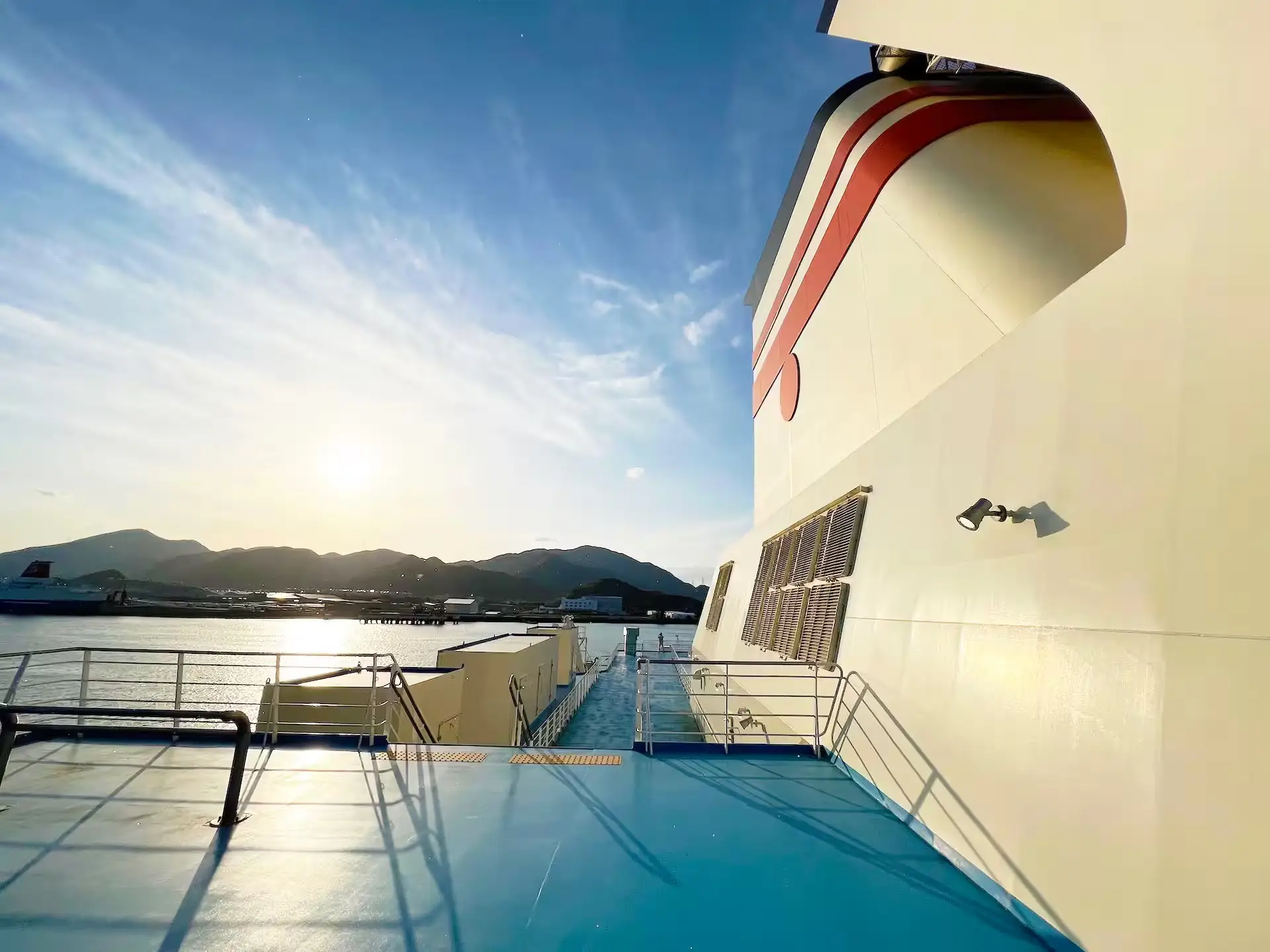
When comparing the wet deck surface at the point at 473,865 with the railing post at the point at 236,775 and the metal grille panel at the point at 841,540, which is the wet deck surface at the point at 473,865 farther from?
the metal grille panel at the point at 841,540

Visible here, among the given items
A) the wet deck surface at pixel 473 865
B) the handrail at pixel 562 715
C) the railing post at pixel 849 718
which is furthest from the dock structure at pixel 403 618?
the railing post at pixel 849 718

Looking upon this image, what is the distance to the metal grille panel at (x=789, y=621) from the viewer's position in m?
7.13

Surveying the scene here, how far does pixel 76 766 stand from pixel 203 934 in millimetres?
4049

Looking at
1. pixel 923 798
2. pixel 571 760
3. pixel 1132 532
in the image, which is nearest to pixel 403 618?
pixel 571 760

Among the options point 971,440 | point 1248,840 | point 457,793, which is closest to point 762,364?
point 971,440

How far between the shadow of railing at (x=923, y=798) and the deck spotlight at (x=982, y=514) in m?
1.53

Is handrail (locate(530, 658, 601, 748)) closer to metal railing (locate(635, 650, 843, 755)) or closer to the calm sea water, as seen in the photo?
metal railing (locate(635, 650, 843, 755))

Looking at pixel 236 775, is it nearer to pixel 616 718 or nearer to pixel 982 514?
pixel 982 514

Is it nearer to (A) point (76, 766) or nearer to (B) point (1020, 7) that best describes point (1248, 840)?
(B) point (1020, 7)

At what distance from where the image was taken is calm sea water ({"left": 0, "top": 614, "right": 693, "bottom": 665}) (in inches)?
1953

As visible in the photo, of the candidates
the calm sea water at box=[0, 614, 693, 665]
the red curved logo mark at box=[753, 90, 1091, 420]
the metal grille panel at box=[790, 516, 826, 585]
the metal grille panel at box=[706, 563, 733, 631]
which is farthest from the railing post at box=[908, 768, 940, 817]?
the calm sea water at box=[0, 614, 693, 665]

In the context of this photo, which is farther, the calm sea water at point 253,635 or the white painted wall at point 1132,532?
the calm sea water at point 253,635

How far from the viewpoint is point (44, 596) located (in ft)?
249

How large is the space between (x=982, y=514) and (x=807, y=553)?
4.08 metres
